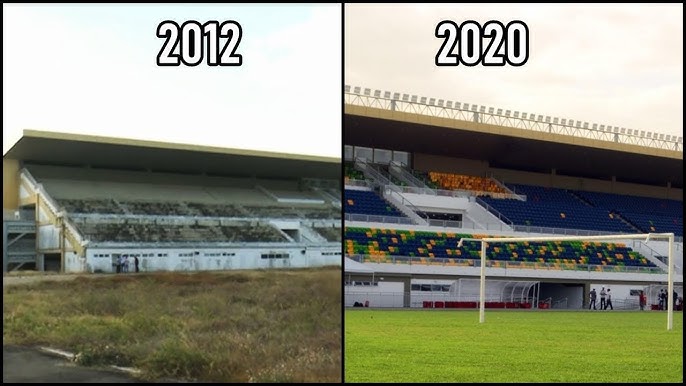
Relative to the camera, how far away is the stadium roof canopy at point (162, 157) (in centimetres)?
714

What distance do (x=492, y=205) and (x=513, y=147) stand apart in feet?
8.60

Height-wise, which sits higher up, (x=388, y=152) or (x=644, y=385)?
(x=388, y=152)

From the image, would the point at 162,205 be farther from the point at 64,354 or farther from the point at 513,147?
the point at 513,147

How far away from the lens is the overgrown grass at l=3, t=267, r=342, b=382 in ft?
20.1

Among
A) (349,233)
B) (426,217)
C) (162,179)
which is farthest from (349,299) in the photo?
(162,179)

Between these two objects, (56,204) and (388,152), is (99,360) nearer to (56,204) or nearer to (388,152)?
(56,204)

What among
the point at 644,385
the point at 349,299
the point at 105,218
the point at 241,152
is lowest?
the point at 349,299

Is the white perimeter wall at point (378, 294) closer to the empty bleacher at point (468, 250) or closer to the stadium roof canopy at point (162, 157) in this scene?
the empty bleacher at point (468, 250)

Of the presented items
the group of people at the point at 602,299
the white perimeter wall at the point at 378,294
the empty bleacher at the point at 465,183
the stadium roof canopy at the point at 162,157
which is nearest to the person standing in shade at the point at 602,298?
the group of people at the point at 602,299

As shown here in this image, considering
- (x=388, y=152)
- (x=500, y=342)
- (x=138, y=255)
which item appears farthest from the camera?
(x=388, y=152)

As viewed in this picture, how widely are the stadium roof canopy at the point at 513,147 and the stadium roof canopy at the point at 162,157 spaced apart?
14013mm

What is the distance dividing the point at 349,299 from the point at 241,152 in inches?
493

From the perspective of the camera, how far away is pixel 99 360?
21.5 feet

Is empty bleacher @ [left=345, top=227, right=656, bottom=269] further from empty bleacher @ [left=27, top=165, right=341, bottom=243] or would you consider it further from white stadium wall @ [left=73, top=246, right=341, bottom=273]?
white stadium wall @ [left=73, top=246, right=341, bottom=273]
